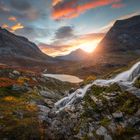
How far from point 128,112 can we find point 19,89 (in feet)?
81.9

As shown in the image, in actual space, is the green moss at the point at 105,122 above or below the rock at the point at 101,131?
above

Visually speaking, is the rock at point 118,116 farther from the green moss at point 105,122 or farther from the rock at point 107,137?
the rock at point 107,137

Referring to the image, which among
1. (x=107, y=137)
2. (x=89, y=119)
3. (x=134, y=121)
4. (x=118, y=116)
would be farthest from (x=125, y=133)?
(x=89, y=119)

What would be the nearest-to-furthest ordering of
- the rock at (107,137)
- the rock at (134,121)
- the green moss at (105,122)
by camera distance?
1. the rock at (107,137)
2. the rock at (134,121)
3. the green moss at (105,122)

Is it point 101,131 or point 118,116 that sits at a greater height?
point 118,116

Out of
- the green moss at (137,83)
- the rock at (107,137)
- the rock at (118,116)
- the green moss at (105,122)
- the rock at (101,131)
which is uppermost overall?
the green moss at (137,83)

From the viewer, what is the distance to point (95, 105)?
24219 millimetres

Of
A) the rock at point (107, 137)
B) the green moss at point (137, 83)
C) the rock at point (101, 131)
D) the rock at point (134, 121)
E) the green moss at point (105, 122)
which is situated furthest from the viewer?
the green moss at point (137, 83)

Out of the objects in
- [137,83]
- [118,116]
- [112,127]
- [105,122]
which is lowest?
[112,127]

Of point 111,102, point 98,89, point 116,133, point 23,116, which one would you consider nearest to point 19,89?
point 23,116

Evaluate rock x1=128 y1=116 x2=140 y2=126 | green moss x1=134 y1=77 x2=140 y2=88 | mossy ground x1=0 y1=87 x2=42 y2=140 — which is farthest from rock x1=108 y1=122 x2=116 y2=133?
mossy ground x1=0 y1=87 x2=42 y2=140

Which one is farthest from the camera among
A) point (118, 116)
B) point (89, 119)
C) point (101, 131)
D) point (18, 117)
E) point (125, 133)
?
point (18, 117)

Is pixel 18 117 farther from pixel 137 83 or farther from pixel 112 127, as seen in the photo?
pixel 137 83

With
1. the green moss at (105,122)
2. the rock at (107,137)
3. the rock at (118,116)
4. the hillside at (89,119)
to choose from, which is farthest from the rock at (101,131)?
the rock at (118,116)
